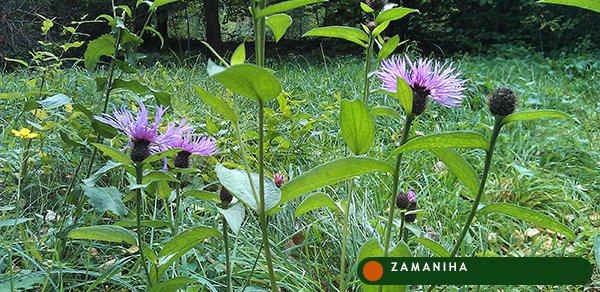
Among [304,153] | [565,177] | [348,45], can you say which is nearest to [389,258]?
[304,153]

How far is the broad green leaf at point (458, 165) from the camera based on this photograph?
0.60 m

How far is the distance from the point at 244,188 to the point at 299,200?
904mm

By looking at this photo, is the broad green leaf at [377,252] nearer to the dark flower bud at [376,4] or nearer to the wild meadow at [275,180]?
the wild meadow at [275,180]

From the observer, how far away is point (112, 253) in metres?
1.30

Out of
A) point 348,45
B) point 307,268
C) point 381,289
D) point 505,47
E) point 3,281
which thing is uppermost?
point 381,289

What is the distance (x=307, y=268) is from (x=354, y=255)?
123mm

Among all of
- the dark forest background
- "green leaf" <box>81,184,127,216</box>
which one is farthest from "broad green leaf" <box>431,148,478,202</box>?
the dark forest background

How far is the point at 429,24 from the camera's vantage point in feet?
23.1

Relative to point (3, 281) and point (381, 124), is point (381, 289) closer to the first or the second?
point (3, 281)

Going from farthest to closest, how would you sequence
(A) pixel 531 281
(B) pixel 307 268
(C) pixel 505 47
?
(C) pixel 505 47, (B) pixel 307 268, (A) pixel 531 281

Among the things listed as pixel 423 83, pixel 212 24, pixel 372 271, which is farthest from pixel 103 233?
pixel 212 24

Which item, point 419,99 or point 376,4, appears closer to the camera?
point 419,99

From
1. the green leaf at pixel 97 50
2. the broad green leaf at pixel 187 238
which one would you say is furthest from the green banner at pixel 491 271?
the green leaf at pixel 97 50

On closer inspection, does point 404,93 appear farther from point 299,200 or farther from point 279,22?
point 299,200
